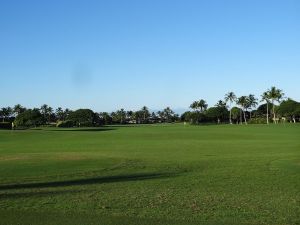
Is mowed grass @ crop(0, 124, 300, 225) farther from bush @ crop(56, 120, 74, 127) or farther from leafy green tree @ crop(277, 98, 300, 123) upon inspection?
leafy green tree @ crop(277, 98, 300, 123)

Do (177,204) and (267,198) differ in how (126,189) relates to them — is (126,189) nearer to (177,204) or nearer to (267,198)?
(177,204)

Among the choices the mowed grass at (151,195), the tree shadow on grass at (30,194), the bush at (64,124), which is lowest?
the mowed grass at (151,195)

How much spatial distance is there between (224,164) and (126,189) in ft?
34.6

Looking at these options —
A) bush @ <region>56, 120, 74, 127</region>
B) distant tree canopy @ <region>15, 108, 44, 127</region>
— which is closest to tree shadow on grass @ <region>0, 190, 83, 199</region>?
distant tree canopy @ <region>15, 108, 44, 127</region>

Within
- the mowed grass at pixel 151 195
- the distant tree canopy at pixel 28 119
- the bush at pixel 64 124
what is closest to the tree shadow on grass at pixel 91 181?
the mowed grass at pixel 151 195

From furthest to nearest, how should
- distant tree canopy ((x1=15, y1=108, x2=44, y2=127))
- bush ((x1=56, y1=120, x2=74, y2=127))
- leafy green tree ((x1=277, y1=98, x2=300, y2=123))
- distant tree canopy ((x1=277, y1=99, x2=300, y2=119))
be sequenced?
bush ((x1=56, y1=120, x2=74, y2=127))
leafy green tree ((x1=277, y1=98, x2=300, y2=123))
distant tree canopy ((x1=277, y1=99, x2=300, y2=119))
distant tree canopy ((x1=15, y1=108, x2=44, y2=127))

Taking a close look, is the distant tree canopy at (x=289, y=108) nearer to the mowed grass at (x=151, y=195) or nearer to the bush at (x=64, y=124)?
the bush at (x=64, y=124)

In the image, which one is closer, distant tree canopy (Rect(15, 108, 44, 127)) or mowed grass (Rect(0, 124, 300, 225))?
mowed grass (Rect(0, 124, 300, 225))

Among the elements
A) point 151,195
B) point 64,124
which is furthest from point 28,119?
point 151,195

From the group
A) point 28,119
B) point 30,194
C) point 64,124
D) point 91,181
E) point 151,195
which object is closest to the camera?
point 151,195

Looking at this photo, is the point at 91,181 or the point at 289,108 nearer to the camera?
the point at 91,181

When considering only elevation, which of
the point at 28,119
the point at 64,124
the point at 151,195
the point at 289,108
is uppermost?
the point at 289,108

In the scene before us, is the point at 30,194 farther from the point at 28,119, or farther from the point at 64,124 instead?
the point at 64,124

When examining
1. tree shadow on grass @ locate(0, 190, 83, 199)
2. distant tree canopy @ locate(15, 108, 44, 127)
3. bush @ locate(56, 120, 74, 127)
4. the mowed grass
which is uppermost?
distant tree canopy @ locate(15, 108, 44, 127)
